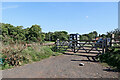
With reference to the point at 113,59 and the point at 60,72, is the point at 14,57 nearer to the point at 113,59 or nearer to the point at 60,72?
the point at 60,72

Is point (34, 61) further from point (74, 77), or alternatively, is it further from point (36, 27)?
point (36, 27)

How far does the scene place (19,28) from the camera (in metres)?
28.1

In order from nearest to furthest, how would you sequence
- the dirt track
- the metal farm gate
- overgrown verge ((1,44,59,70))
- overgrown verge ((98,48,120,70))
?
the dirt track, overgrown verge ((98,48,120,70)), overgrown verge ((1,44,59,70)), the metal farm gate

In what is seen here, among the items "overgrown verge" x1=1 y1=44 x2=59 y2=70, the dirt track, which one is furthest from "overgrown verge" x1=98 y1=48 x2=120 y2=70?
"overgrown verge" x1=1 y1=44 x2=59 y2=70

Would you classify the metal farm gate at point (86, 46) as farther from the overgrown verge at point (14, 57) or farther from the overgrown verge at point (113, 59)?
the overgrown verge at point (14, 57)

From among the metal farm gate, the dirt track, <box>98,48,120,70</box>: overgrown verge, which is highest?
the metal farm gate

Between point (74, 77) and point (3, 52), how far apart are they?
14.2ft

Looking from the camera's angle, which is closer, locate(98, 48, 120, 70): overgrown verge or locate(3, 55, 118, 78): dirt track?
locate(3, 55, 118, 78): dirt track

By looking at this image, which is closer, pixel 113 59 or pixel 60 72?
pixel 60 72

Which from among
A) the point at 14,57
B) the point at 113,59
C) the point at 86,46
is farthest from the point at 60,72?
the point at 86,46

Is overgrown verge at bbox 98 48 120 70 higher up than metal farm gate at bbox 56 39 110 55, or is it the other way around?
metal farm gate at bbox 56 39 110 55

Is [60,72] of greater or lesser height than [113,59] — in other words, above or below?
below

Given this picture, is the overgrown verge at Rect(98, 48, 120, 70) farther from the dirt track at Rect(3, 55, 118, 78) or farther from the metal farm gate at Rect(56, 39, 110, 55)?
the metal farm gate at Rect(56, 39, 110, 55)

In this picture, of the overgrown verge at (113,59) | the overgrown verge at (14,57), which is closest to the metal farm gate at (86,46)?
the overgrown verge at (113,59)
